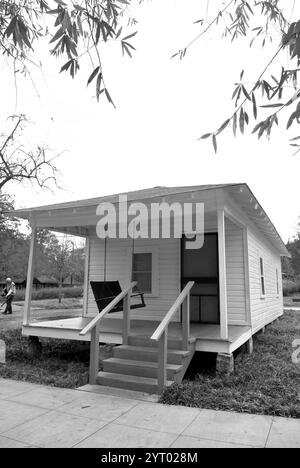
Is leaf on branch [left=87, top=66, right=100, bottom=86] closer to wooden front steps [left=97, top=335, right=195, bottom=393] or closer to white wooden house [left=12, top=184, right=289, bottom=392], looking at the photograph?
white wooden house [left=12, top=184, right=289, bottom=392]

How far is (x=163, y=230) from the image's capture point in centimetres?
804

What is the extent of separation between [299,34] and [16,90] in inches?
83.1

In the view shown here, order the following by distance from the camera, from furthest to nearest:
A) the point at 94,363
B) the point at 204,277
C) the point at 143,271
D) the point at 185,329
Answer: the point at 143,271 < the point at 204,277 < the point at 185,329 < the point at 94,363

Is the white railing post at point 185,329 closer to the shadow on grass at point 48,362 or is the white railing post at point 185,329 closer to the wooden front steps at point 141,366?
the wooden front steps at point 141,366

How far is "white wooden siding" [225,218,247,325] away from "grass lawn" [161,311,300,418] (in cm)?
123

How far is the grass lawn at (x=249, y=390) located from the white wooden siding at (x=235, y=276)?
1.23m

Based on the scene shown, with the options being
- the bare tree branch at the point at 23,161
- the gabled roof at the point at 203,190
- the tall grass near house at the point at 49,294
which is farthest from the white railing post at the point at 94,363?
the tall grass near house at the point at 49,294

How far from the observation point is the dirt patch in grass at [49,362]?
547 centimetres

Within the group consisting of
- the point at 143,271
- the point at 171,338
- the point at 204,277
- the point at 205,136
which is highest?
the point at 205,136

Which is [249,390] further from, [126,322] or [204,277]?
[204,277]

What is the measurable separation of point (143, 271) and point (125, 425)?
4.91 m

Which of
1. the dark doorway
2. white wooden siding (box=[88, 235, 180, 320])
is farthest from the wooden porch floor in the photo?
white wooden siding (box=[88, 235, 180, 320])

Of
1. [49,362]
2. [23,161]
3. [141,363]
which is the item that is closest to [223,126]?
[141,363]

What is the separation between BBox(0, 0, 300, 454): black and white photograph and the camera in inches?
92.5
